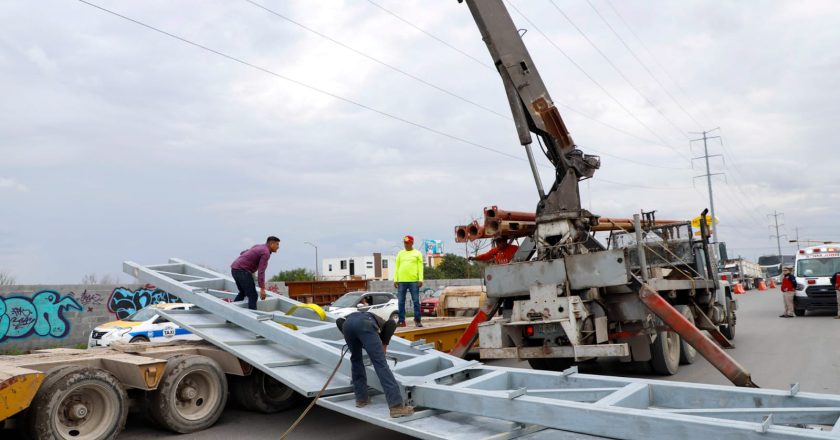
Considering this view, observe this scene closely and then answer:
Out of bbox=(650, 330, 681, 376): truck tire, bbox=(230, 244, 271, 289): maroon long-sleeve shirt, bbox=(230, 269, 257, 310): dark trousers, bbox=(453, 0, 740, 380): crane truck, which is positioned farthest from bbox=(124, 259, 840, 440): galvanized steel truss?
bbox=(650, 330, 681, 376): truck tire

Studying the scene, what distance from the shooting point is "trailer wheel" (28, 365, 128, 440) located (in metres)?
5.52

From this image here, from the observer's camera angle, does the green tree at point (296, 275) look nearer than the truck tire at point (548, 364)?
No

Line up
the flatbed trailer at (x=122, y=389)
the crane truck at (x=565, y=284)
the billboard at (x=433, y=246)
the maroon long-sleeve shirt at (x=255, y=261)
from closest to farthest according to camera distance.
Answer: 1. the flatbed trailer at (x=122, y=389)
2. the crane truck at (x=565, y=284)
3. the maroon long-sleeve shirt at (x=255, y=261)
4. the billboard at (x=433, y=246)

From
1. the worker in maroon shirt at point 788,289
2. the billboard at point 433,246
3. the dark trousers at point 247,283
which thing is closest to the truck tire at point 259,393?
the dark trousers at point 247,283

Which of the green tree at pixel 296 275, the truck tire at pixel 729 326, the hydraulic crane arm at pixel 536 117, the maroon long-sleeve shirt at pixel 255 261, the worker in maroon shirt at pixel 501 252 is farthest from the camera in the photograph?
the green tree at pixel 296 275

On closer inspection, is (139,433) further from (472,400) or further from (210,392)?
(472,400)

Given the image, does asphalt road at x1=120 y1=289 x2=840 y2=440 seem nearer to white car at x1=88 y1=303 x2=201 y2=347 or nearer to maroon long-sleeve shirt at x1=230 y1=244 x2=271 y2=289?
maroon long-sleeve shirt at x1=230 y1=244 x2=271 y2=289

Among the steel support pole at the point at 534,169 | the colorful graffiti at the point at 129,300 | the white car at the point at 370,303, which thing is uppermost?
the steel support pole at the point at 534,169

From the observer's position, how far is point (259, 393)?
24.6ft

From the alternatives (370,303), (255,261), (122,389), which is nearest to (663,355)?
(255,261)

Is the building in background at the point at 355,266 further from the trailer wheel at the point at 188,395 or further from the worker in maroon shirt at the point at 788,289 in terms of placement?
the trailer wheel at the point at 188,395

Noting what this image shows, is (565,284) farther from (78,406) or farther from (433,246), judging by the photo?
(433,246)

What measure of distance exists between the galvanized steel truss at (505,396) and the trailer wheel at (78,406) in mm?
1398

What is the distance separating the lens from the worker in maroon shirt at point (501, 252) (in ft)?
31.6
